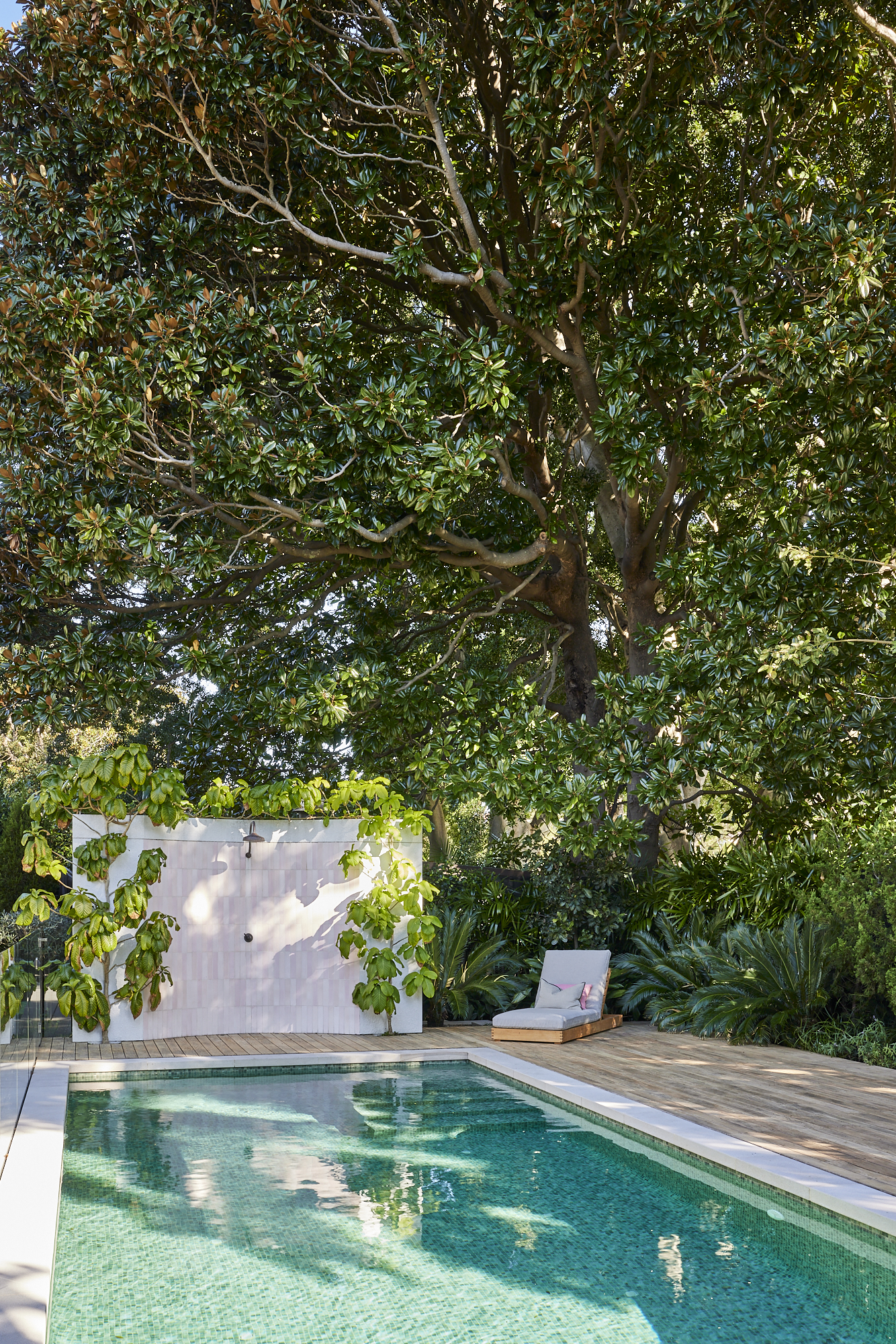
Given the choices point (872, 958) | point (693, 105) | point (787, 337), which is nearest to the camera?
point (787, 337)

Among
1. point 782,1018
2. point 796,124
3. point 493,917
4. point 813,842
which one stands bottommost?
point 782,1018

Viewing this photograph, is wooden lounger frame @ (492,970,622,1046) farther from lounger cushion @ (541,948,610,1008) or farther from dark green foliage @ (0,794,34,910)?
dark green foliage @ (0,794,34,910)

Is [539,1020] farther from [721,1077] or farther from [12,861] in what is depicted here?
[12,861]

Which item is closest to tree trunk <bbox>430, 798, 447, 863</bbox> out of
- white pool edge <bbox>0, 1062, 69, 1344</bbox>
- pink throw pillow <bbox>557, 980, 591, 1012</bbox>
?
pink throw pillow <bbox>557, 980, 591, 1012</bbox>

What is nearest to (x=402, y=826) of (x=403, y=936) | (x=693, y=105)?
(x=403, y=936)

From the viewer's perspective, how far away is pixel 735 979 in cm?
984

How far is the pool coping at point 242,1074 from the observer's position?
150 inches

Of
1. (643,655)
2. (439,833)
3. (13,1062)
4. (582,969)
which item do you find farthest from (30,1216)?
(439,833)

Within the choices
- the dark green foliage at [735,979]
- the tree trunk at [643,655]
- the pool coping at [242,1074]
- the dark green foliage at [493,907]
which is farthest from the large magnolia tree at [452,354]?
the pool coping at [242,1074]

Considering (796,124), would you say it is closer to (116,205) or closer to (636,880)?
(116,205)

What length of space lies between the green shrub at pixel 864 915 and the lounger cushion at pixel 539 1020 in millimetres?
2295

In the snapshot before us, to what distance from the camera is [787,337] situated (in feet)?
26.3

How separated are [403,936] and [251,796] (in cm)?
196

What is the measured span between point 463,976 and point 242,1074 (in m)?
3.14
